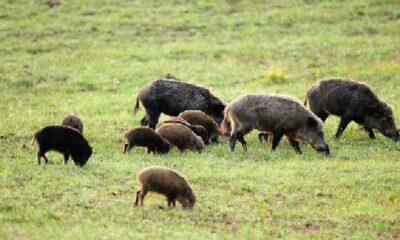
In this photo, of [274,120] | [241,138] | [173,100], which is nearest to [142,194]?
[241,138]

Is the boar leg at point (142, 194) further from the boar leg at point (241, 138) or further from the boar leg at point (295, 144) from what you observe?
the boar leg at point (295, 144)

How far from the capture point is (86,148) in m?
14.7

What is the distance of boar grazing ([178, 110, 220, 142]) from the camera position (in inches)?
705

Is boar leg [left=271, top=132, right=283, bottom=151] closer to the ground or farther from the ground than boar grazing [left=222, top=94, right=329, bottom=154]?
closer to the ground

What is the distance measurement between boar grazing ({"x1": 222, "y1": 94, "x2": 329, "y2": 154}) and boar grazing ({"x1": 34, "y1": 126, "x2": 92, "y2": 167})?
352 centimetres

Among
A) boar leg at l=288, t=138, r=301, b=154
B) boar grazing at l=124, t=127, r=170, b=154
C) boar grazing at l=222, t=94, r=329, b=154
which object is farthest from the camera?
boar leg at l=288, t=138, r=301, b=154

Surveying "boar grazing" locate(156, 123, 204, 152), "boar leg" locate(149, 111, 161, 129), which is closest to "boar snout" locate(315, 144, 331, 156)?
"boar grazing" locate(156, 123, 204, 152)

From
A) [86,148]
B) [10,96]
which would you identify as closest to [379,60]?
[10,96]

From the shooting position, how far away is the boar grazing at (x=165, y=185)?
1193 cm

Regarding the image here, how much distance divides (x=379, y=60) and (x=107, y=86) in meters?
9.42

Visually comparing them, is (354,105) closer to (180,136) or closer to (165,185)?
(180,136)

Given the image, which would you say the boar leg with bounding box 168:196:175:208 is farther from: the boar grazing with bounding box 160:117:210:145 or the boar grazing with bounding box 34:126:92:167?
the boar grazing with bounding box 160:117:210:145

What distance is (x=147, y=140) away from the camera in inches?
624

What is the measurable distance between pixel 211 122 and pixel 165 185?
606 cm
